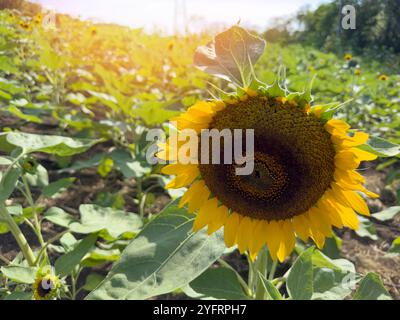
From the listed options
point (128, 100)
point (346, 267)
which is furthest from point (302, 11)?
point (346, 267)

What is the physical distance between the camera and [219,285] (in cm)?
129

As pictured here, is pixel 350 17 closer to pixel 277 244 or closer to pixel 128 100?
pixel 277 244

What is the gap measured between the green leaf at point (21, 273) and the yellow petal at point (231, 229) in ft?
1.79

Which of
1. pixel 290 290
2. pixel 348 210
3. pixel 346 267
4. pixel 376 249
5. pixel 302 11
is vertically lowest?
pixel 376 249

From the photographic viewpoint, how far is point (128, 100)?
2.24 meters

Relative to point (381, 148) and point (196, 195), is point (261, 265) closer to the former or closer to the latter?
point (196, 195)

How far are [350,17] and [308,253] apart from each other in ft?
2.57

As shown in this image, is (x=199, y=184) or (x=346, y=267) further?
(x=346, y=267)

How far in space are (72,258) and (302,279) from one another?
659 mm

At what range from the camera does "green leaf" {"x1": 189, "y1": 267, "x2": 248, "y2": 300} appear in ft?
4.18

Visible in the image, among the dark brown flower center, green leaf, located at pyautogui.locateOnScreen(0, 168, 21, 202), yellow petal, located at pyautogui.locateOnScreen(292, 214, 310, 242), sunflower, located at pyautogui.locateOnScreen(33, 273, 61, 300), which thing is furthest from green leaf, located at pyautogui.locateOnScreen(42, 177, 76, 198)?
yellow petal, located at pyautogui.locateOnScreen(292, 214, 310, 242)

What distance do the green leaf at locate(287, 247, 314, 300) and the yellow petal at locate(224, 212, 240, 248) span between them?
0.51 feet

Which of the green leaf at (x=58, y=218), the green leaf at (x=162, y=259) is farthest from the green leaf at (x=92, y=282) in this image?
the green leaf at (x=162, y=259)

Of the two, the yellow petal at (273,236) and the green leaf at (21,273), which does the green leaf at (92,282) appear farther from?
the yellow petal at (273,236)
